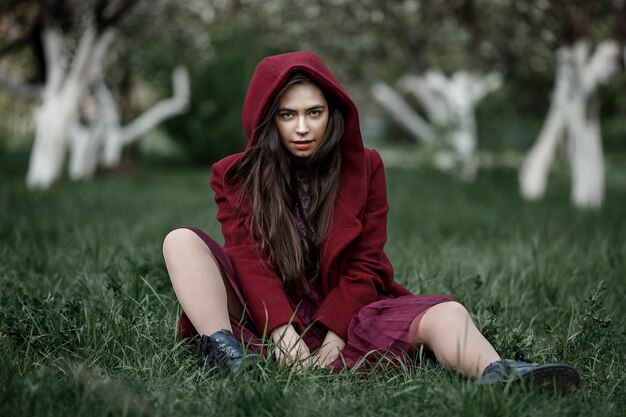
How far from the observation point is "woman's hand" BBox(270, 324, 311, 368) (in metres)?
2.38

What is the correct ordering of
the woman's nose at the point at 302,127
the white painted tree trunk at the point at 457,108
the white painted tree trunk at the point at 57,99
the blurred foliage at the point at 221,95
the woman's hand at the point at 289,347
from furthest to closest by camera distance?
1. the blurred foliage at the point at 221,95
2. the white painted tree trunk at the point at 457,108
3. the white painted tree trunk at the point at 57,99
4. the woman's nose at the point at 302,127
5. the woman's hand at the point at 289,347

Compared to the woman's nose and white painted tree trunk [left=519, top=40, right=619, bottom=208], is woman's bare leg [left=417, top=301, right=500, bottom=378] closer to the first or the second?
the woman's nose

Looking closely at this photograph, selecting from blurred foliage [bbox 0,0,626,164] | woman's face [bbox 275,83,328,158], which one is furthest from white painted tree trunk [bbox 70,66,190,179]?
woman's face [bbox 275,83,328,158]

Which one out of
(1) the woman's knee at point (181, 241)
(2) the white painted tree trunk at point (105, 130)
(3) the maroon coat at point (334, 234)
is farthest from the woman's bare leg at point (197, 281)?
(2) the white painted tree trunk at point (105, 130)

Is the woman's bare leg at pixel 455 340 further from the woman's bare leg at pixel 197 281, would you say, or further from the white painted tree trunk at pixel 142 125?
the white painted tree trunk at pixel 142 125

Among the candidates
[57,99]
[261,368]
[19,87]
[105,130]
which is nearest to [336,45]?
[105,130]

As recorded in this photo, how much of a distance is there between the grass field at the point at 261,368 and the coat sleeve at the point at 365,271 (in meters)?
0.24

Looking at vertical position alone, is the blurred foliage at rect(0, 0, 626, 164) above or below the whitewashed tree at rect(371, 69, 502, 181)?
above

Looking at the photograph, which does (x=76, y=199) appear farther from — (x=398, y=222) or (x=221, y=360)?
(x=221, y=360)

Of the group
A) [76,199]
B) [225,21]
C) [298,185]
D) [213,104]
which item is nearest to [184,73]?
[225,21]

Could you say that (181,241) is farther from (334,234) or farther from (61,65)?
(61,65)

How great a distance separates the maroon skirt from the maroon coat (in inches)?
1.9

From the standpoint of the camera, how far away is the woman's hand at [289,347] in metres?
2.38

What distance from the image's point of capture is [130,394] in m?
2.05
